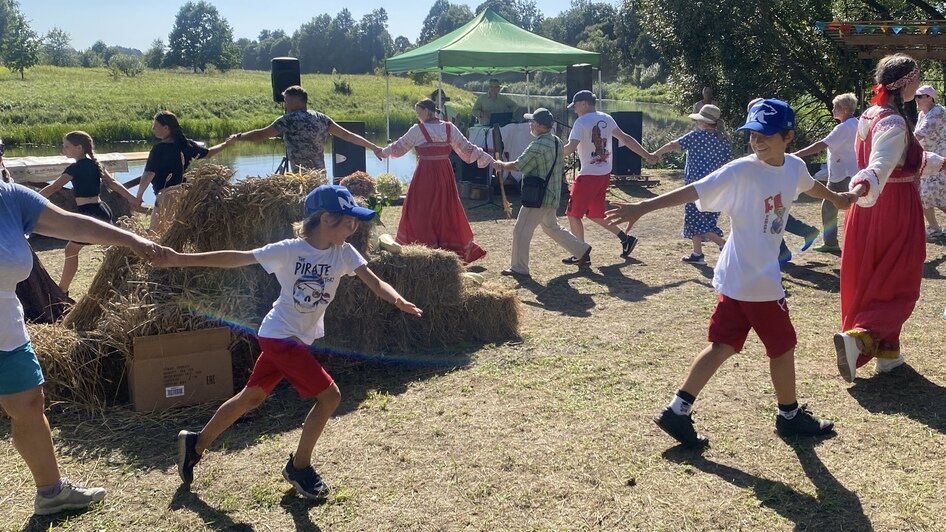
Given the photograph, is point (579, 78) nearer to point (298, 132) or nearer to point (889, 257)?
point (298, 132)

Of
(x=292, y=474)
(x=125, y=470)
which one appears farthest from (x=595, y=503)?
(x=125, y=470)

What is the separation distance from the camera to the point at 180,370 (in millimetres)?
4934

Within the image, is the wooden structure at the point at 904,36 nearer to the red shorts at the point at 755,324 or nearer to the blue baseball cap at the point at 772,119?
the blue baseball cap at the point at 772,119

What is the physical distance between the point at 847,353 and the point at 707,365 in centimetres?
127

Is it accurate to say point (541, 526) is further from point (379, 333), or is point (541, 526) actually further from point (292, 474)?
point (379, 333)

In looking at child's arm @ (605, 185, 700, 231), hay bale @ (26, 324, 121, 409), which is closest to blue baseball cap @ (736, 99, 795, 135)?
child's arm @ (605, 185, 700, 231)

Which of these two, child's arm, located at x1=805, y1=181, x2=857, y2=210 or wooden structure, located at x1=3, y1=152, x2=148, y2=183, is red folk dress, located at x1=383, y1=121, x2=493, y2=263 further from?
wooden structure, located at x1=3, y1=152, x2=148, y2=183

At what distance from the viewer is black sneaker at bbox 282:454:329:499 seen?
3730mm

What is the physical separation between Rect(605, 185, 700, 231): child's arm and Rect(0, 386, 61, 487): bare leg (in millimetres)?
2643

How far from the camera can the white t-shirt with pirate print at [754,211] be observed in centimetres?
395

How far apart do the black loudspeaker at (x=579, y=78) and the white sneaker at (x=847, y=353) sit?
482 inches

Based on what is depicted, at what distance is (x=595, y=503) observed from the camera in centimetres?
370

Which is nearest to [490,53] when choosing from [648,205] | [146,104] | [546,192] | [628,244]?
[628,244]

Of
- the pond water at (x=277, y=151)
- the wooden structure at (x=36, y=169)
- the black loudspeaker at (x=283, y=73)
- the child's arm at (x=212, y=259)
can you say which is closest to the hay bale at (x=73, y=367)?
the child's arm at (x=212, y=259)
